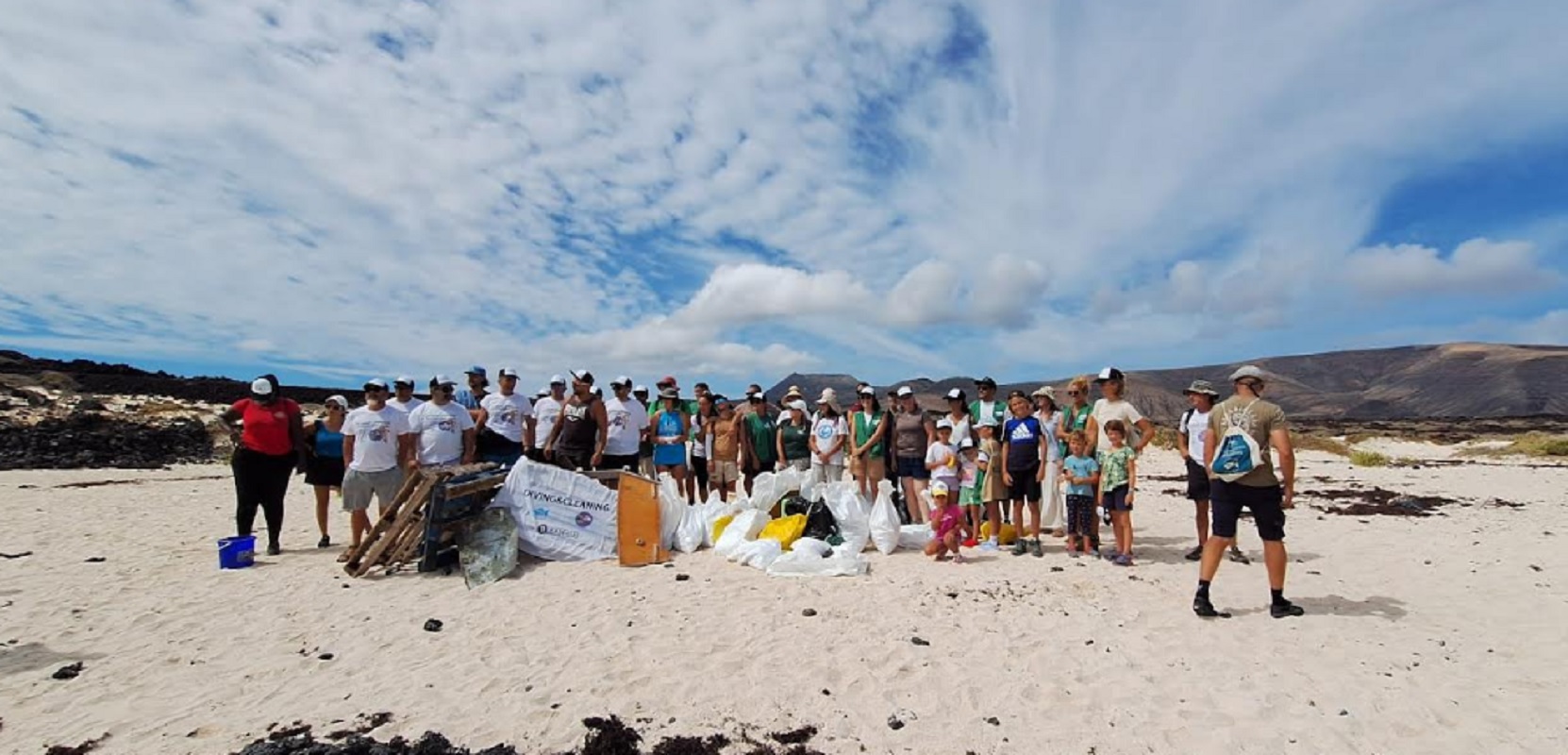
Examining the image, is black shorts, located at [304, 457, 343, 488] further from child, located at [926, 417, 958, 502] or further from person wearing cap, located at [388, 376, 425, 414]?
child, located at [926, 417, 958, 502]

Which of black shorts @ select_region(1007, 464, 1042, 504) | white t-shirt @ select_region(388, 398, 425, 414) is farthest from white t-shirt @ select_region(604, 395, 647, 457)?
black shorts @ select_region(1007, 464, 1042, 504)

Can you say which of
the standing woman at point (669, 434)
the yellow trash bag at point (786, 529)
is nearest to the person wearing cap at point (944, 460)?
the yellow trash bag at point (786, 529)

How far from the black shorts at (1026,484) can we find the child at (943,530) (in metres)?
0.67

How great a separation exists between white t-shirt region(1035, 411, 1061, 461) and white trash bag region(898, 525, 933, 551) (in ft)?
5.39

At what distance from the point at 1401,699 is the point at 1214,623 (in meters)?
1.33

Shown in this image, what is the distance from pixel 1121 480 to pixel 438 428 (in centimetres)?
716

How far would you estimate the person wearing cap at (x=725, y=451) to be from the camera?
980cm

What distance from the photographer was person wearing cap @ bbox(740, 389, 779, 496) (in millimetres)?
9688

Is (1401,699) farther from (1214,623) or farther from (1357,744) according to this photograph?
(1214,623)

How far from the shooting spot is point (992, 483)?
8.02 metres

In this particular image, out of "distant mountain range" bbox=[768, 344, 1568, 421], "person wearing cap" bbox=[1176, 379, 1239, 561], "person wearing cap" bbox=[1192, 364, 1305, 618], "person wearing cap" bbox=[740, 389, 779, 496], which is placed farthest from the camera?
"distant mountain range" bbox=[768, 344, 1568, 421]

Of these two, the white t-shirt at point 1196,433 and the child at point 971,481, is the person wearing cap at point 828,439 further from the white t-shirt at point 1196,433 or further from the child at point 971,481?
the white t-shirt at point 1196,433

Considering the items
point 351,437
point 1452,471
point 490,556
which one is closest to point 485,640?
point 490,556

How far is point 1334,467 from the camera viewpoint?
1952cm
